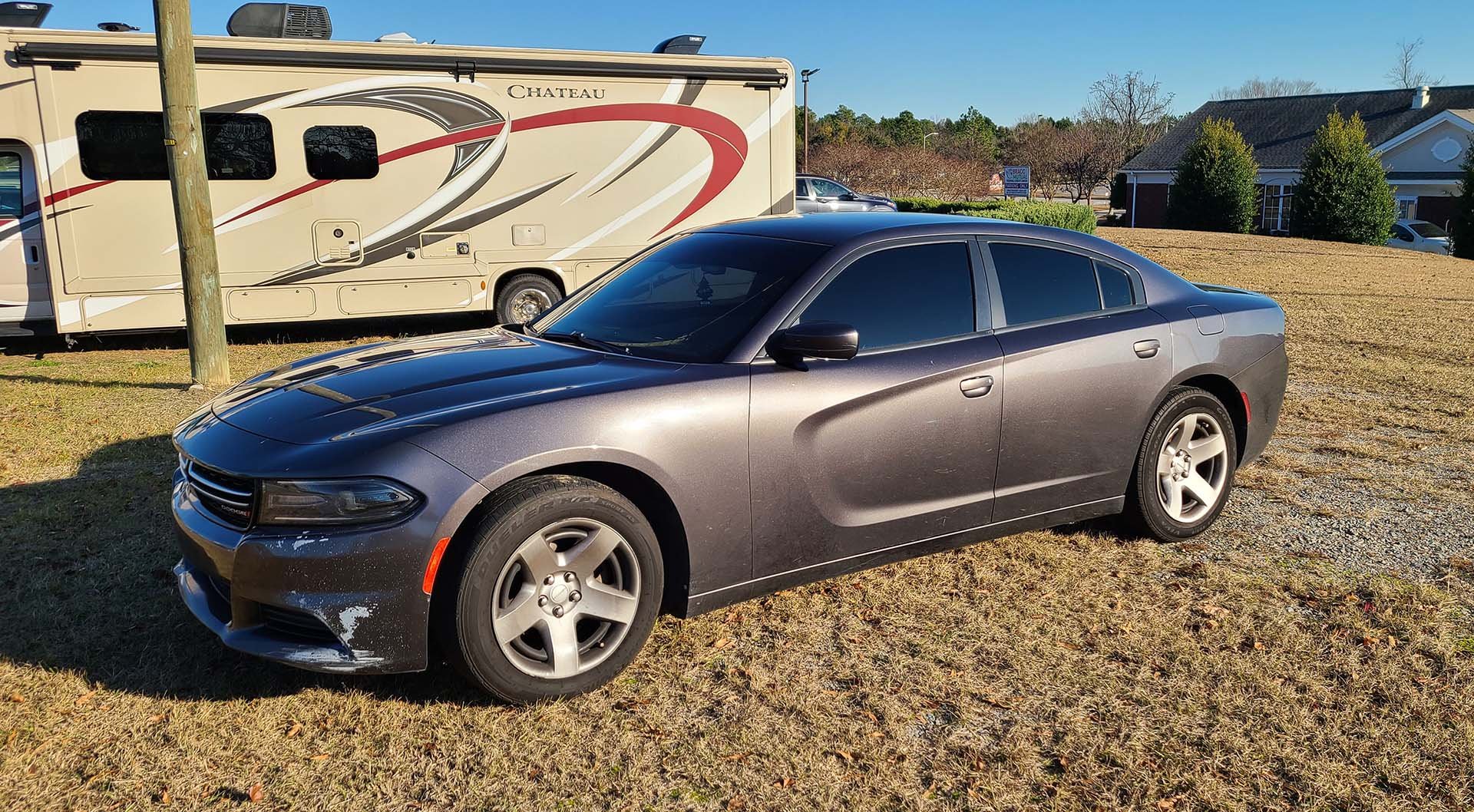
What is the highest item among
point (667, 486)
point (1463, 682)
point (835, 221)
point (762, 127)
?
point (762, 127)

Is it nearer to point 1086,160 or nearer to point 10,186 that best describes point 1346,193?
point 1086,160

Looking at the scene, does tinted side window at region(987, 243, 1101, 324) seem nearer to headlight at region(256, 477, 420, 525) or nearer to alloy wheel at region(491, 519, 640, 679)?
alloy wheel at region(491, 519, 640, 679)

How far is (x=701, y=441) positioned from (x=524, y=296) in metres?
8.54

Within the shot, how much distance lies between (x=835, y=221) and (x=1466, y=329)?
11163 mm

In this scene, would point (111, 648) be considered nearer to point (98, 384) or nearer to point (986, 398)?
point (986, 398)

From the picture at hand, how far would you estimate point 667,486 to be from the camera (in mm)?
3621

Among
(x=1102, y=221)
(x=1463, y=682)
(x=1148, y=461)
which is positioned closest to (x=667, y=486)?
(x=1148, y=461)

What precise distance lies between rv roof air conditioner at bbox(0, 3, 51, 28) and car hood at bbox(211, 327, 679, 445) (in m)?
7.95

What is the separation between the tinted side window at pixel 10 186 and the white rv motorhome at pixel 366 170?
0.01 m

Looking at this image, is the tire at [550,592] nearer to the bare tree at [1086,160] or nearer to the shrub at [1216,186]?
the shrub at [1216,186]

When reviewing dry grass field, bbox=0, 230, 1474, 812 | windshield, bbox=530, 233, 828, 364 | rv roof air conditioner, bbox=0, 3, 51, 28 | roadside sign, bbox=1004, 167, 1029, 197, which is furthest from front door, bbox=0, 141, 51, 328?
roadside sign, bbox=1004, 167, 1029, 197

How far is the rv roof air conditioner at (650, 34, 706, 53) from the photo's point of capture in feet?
39.4

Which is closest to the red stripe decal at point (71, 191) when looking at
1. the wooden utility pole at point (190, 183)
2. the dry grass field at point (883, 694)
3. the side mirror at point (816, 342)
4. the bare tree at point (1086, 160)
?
the wooden utility pole at point (190, 183)

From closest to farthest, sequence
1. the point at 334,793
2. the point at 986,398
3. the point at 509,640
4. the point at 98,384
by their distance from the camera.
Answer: the point at 334,793 < the point at 509,640 < the point at 986,398 < the point at 98,384
